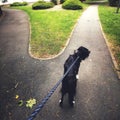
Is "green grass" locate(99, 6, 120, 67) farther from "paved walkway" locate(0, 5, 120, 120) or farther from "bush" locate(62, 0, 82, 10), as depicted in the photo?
"bush" locate(62, 0, 82, 10)

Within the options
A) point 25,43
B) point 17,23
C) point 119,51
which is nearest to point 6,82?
point 25,43

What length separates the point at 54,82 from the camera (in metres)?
7.51

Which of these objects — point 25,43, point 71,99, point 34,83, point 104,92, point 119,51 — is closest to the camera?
point 71,99

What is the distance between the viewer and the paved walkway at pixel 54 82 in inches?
233

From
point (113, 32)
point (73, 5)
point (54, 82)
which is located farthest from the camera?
point (73, 5)

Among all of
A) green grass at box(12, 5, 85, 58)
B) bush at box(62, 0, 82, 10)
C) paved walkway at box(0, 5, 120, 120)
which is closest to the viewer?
paved walkway at box(0, 5, 120, 120)

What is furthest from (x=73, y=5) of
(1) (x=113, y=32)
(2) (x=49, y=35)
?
(2) (x=49, y=35)

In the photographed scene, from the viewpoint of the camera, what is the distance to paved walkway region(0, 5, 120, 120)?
592 centimetres

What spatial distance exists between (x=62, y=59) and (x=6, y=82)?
10.6 feet

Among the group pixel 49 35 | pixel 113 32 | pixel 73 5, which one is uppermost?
pixel 73 5

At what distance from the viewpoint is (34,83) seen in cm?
744

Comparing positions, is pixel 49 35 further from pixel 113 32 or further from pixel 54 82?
pixel 54 82

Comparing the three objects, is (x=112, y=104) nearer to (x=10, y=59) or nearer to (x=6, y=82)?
(x=6, y=82)

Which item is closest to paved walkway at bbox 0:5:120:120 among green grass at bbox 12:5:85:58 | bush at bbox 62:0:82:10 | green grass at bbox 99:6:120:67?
green grass at bbox 99:6:120:67
